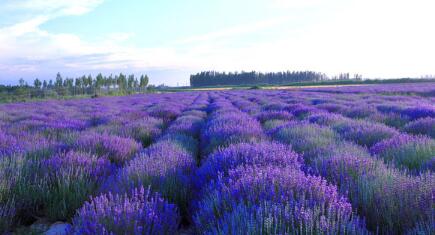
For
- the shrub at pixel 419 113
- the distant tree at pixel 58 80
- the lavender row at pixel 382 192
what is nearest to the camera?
the lavender row at pixel 382 192

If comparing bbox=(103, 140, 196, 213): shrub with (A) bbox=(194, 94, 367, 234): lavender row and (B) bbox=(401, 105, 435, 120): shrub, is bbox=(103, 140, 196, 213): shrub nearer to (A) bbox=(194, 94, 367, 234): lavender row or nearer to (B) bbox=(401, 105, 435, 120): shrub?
(A) bbox=(194, 94, 367, 234): lavender row

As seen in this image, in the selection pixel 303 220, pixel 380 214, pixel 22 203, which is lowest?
pixel 22 203

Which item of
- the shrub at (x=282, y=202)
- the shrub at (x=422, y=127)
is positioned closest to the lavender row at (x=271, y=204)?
the shrub at (x=282, y=202)

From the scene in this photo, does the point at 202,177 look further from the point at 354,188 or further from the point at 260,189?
the point at 354,188

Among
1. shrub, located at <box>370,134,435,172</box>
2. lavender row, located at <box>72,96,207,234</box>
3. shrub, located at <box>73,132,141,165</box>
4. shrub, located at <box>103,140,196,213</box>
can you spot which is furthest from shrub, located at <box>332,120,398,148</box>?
shrub, located at <box>73,132,141,165</box>

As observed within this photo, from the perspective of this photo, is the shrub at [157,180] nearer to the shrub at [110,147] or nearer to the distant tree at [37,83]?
the shrub at [110,147]

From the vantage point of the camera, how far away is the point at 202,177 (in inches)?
129

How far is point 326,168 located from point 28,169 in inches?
117

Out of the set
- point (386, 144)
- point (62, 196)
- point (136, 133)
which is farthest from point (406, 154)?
point (136, 133)

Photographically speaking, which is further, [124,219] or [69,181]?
[69,181]

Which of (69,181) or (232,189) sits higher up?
(232,189)

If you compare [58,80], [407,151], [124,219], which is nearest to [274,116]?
[407,151]

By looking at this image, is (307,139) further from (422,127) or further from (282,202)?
(282,202)

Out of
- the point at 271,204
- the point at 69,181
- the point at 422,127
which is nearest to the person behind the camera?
the point at 271,204
